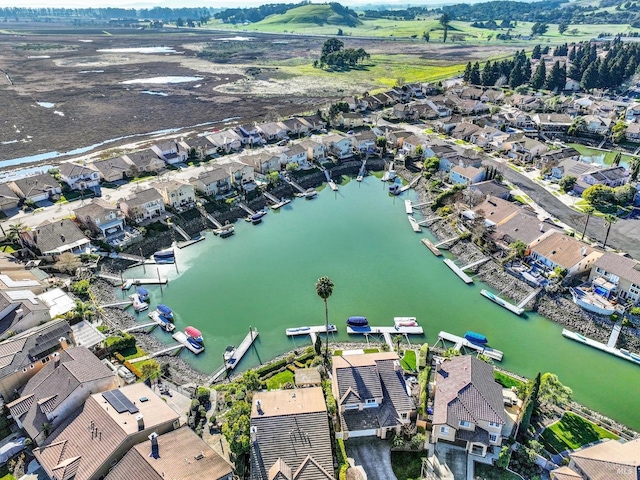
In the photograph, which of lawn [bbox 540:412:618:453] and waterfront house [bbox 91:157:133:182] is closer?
lawn [bbox 540:412:618:453]

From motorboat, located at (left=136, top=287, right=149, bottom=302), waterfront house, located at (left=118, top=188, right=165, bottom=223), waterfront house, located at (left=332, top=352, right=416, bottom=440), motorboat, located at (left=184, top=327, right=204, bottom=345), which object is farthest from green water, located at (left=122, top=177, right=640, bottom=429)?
waterfront house, located at (left=332, top=352, right=416, bottom=440)

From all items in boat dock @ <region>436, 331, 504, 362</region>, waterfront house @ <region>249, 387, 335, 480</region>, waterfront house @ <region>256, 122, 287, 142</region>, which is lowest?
boat dock @ <region>436, 331, 504, 362</region>

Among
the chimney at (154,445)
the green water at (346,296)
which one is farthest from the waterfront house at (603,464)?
the chimney at (154,445)

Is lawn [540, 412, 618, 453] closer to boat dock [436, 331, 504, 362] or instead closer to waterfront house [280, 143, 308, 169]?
boat dock [436, 331, 504, 362]

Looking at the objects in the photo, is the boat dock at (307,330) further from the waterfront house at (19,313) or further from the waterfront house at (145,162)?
the waterfront house at (145,162)

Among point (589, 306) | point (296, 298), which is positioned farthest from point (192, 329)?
point (589, 306)

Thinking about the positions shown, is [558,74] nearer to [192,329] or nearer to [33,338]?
[192,329]
